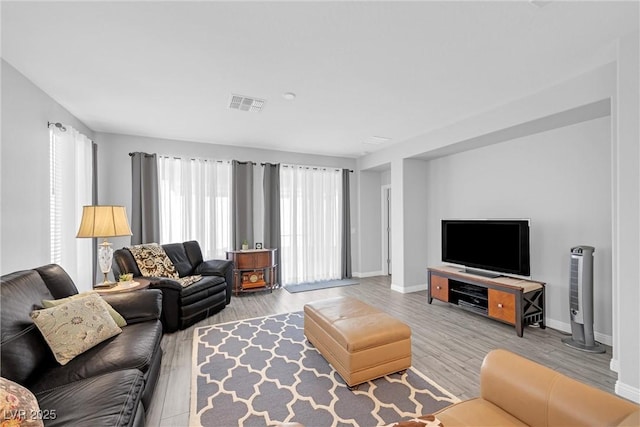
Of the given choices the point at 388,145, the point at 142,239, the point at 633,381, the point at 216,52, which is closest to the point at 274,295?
the point at 142,239

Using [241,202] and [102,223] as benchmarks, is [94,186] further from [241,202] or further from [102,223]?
[241,202]

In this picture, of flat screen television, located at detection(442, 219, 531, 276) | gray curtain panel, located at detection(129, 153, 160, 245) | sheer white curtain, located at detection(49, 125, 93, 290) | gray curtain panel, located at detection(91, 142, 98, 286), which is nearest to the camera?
sheer white curtain, located at detection(49, 125, 93, 290)

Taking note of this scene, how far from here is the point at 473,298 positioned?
3.75 meters

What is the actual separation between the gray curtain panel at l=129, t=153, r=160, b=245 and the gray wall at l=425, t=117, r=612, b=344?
5.05 m

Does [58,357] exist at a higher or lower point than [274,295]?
higher

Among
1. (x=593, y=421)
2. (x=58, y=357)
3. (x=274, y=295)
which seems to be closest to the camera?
(x=593, y=421)

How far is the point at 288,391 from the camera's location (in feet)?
7.16

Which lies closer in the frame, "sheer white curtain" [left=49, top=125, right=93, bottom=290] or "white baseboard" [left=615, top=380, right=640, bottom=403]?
"white baseboard" [left=615, top=380, right=640, bottom=403]

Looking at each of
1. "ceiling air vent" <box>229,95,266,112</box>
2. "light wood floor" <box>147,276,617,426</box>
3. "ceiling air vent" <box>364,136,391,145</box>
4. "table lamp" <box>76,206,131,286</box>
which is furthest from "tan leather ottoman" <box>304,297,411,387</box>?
"ceiling air vent" <box>364,136,391,145</box>

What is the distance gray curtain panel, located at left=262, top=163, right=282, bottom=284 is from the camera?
5.39 m

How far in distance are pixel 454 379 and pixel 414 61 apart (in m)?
2.72

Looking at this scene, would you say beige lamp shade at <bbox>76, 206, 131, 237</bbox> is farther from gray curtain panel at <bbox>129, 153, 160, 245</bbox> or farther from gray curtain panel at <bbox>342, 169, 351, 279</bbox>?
gray curtain panel at <bbox>342, 169, 351, 279</bbox>

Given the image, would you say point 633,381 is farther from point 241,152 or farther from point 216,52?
point 241,152

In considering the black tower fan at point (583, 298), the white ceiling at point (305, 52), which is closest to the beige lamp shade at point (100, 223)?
the white ceiling at point (305, 52)
